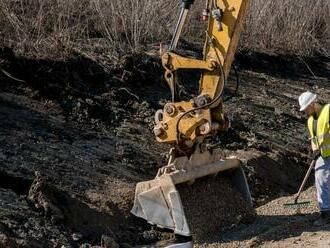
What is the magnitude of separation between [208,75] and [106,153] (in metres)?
1.98

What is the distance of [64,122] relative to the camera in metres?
8.86

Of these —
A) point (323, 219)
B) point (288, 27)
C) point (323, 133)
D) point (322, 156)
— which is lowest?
point (323, 219)

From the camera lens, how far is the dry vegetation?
10227mm

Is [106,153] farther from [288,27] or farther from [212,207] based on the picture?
[288,27]

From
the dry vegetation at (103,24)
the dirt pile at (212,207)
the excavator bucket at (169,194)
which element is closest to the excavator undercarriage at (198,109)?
the excavator bucket at (169,194)

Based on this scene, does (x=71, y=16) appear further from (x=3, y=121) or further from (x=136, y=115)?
(x=3, y=121)

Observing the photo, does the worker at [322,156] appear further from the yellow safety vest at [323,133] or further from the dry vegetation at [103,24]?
the dry vegetation at [103,24]

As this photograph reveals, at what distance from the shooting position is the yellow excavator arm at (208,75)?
22.9 feet

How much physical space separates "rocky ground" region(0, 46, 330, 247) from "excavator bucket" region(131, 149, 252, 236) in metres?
0.35

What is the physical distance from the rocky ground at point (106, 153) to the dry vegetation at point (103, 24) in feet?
1.28

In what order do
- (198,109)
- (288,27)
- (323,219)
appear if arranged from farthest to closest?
1. (288,27)
2. (323,219)
3. (198,109)

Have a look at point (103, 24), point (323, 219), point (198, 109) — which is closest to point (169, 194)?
point (198, 109)

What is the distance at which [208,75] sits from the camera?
280 inches

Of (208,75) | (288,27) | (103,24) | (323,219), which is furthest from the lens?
(288,27)
